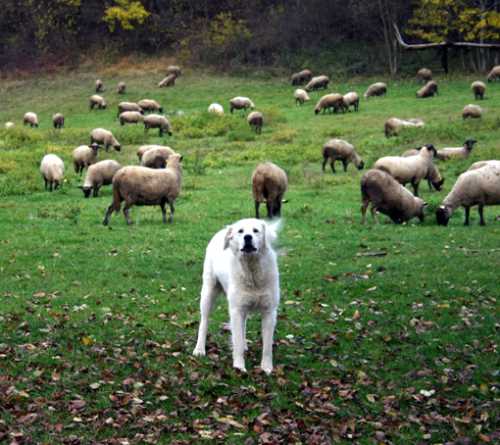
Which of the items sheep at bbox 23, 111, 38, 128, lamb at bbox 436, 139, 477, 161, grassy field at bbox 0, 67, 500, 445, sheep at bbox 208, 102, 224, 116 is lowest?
grassy field at bbox 0, 67, 500, 445

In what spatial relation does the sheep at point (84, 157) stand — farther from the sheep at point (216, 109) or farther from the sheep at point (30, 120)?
the sheep at point (30, 120)

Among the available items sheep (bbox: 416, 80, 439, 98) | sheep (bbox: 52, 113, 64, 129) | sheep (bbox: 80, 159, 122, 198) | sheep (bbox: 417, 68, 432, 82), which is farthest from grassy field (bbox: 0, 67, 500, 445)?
sheep (bbox: 417, 68, 432, 82)

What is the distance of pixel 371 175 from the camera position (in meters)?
22.1

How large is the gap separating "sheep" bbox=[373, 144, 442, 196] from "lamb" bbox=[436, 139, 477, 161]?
434cm

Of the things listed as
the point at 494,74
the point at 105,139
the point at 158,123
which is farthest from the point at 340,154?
the point at 494,74

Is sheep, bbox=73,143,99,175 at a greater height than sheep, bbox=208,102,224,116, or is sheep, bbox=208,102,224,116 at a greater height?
sheep, bbox=208,102,224,116

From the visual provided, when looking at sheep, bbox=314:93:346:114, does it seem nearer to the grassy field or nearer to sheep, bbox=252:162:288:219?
the grassy field

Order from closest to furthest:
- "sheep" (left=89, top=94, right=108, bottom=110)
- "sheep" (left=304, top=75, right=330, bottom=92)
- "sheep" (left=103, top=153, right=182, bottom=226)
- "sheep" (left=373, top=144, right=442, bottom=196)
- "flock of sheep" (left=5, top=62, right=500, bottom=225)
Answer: "flock of sheep" (left=5, top=62, right=500, bottom=225) → "sheep" (left=103, top=153, right=182, bottom=226) → "sheep" (left=373, top=144, right=442, bottom=196) → "sheep" (left=89, top=94, right=108, bottom=110) → "sheep" (left=304, top=75, right=330, bottom=92)

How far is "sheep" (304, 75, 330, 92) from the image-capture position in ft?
174

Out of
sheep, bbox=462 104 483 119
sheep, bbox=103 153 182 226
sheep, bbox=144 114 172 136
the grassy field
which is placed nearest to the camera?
the grassy field

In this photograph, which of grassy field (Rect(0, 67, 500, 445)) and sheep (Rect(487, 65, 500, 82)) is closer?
grassy field (Rect(0, 67, 500, 445))

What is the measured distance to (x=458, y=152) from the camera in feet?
102

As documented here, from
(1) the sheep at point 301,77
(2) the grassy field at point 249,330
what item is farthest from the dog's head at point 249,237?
(1) the sheep at point 301,77

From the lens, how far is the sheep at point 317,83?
5316cm
